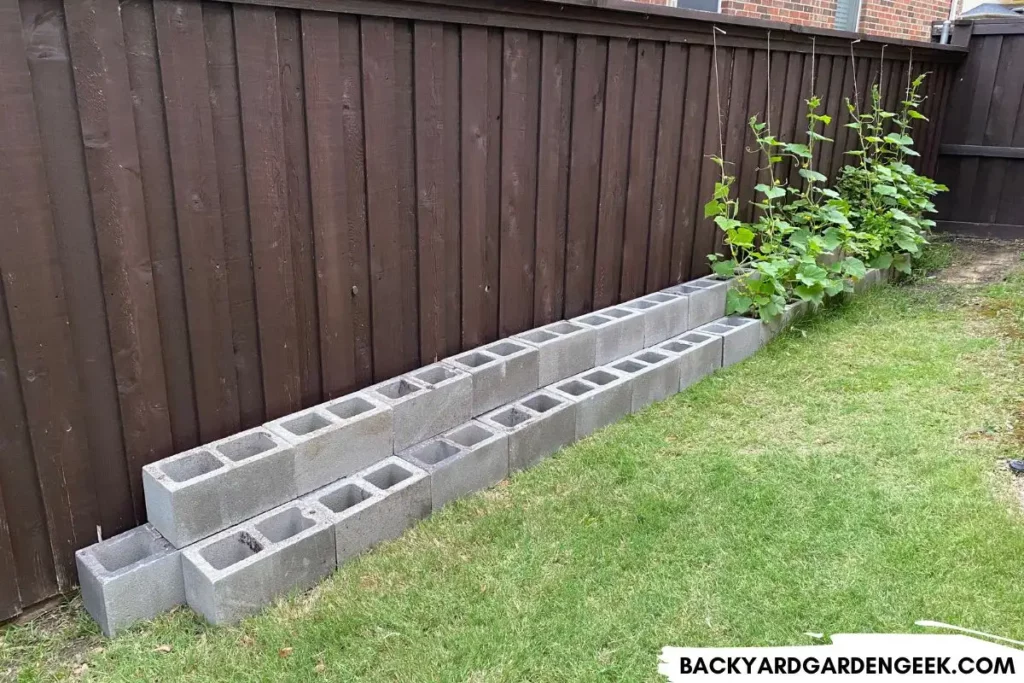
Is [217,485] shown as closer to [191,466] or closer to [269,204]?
[191,466]

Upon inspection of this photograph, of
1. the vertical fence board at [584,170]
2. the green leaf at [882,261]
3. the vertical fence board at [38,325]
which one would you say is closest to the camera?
the vertical fence board at [38,325]

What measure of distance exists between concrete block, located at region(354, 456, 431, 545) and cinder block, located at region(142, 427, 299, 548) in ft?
0.96

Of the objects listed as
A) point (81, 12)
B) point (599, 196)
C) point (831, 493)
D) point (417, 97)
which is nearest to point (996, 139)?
point (599, 196)

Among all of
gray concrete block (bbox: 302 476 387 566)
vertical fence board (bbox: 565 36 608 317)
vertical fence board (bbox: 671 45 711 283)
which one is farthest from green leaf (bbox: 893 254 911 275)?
gray concrete block (bbox: 302 476 387 566)

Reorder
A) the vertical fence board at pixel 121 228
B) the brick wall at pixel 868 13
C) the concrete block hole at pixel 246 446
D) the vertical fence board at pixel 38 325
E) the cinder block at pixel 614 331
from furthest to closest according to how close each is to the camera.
→ the brick wall at pixel 868 13 → the cinder block at pixel 614 331 → the concrete block hole at pixel 246 446 → the vertical fence board at pixel 121 228 → the vertical fence board at pixel 38 325

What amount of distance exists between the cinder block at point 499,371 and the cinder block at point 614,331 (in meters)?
0.44

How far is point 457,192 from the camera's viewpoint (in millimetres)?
3121

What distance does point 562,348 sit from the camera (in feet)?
11.3

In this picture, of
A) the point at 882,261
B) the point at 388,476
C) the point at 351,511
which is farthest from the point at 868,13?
the point at 351,511

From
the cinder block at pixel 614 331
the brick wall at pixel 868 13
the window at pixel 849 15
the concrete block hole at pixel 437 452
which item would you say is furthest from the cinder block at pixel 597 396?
the window at pixel 849 15

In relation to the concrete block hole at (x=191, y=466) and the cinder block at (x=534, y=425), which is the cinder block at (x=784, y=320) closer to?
the cinder block at (x=534, y=425)

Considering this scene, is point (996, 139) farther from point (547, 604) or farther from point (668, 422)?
point (547, 604)

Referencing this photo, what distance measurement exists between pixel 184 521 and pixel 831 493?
7.29ft

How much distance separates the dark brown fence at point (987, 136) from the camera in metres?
6.72
